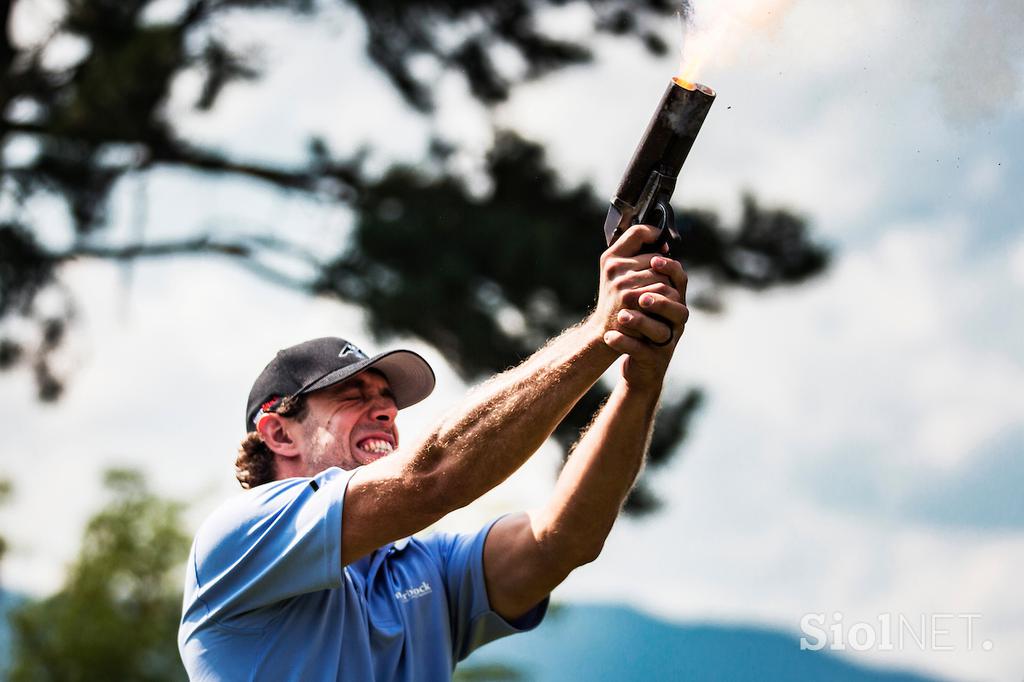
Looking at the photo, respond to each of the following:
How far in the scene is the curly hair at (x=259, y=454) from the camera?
11.9ft

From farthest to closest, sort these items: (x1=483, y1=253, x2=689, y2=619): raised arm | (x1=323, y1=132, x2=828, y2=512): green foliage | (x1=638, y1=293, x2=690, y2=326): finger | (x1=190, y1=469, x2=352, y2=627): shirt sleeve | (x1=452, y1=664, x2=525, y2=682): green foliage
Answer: (x1=452, y1=664, x2=525, y2=682): green foliage → (x1=323, y1=132, x2=828, y2=512): green foliage → (x1=483, y1=253, x2=689, y2=619): raised arm → (x1=190, y1=469, x2=352, y2=627): shirt sleeve → (x1=638, y1=293, x2=690, y2=326): finger

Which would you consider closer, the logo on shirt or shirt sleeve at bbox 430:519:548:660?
the logo on shirt

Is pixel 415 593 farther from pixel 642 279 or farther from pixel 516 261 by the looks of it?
pixel 516 261

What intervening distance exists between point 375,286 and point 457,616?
6.22m

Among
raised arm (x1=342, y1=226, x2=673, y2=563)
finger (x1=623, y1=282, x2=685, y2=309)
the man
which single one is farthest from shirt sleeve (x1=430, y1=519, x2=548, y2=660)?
finger (x1=623, y1=282, x2=685, y2=309)

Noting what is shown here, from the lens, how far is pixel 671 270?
106 inches

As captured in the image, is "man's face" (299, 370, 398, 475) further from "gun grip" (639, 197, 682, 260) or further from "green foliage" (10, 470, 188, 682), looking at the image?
"green foliage" (10, 470, 188, 682)

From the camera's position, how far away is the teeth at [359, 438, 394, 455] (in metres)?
3.63

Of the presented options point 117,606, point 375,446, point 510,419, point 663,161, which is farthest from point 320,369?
point 117,606

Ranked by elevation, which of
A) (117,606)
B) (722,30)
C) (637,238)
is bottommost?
(637,238)

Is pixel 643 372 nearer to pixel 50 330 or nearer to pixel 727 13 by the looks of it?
pixel 727 13

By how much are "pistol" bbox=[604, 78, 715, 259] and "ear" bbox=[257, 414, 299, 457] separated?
53.2 inches

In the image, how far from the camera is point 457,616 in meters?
3.57

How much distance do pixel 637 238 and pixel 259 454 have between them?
153 cm
